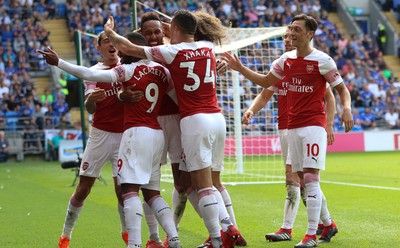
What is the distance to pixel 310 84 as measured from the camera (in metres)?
8.76

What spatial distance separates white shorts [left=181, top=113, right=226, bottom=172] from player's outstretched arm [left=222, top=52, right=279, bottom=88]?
0.94 m

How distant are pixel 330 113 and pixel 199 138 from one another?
208 centimetres

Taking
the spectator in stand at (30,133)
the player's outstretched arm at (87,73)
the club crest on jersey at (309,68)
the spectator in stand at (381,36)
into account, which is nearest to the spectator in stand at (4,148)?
the spectator in stand at (30,133)

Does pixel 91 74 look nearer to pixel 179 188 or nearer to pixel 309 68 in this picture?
pixel 179 188

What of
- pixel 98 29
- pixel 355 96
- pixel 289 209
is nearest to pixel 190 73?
pixel 289 209

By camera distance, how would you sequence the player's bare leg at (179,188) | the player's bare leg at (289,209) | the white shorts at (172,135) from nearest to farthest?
1. the white shorts at (172,135)
2. the player's bare leg at (179,188)
3. the player's bare leg at (289,209)

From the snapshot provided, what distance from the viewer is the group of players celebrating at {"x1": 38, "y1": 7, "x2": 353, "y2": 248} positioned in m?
7.71

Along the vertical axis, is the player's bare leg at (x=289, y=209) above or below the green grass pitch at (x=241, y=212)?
above

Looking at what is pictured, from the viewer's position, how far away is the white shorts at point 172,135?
8328mm

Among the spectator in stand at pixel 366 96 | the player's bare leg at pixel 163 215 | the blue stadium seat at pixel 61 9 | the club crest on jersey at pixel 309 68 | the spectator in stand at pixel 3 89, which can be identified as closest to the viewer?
the player's bare leg at pixel 163 215

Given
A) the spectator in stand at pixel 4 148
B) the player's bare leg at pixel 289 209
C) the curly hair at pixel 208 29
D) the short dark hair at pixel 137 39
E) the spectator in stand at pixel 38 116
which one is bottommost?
the spectator in stand at pixel 4 148

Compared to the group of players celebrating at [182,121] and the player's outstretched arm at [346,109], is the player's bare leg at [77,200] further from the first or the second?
the player's outstretched arm at [346,109]

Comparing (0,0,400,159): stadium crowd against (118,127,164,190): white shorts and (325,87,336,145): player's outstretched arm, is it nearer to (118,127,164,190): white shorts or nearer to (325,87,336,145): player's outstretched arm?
(325,87,336,145): player's outstretched arm

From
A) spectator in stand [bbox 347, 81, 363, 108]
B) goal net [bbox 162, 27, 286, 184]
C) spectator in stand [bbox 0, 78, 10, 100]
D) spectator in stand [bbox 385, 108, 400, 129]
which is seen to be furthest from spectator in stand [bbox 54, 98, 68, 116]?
spectator in stand [bbox 385, 108, 400, 129]
